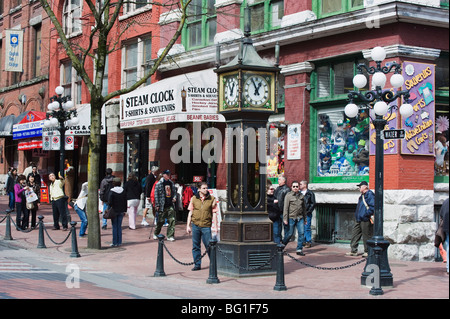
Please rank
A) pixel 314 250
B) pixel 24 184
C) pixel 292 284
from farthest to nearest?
pixel 24 184 < pixel 314 250 < pixel 292 284

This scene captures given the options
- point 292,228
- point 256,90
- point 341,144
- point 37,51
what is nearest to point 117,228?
point 292,228

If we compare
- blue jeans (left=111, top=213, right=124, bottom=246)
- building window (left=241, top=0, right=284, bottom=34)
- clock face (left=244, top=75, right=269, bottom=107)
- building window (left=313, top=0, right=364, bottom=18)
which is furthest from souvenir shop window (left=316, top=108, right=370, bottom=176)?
blue jeans (left=111, top=213, right=124, bottom=246)

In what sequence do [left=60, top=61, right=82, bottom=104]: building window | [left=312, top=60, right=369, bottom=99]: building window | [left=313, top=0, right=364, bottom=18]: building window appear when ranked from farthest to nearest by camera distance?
[left=60, top=61, right=82, bottom=104]: building window < [left=312, top=60, right=369, bottom=99]: building window < [left=313, top=0, right=364, bottom=18]: building window

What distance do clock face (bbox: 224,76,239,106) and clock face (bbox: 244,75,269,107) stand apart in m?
0.20

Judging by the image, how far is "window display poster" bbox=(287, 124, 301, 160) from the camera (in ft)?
61.8

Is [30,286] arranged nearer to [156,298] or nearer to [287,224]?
[156,298]

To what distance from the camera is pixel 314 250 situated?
17.2 meters

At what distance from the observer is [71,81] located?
31750 millimetres

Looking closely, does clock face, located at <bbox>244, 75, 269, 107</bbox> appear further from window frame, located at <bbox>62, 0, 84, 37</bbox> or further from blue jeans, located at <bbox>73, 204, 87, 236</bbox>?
window frame, located at <bbox>62, 0, 84, 37</bbox>

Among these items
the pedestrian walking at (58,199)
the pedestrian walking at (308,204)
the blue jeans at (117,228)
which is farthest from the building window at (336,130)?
the pedestrian walking at (58,199)

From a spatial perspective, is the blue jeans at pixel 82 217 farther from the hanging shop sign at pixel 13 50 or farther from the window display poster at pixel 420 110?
the hanging shop sign at pixel 13 50

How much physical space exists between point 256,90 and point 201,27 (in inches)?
425

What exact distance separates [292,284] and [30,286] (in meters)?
4.53

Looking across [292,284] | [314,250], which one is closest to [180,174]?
[314,250]
